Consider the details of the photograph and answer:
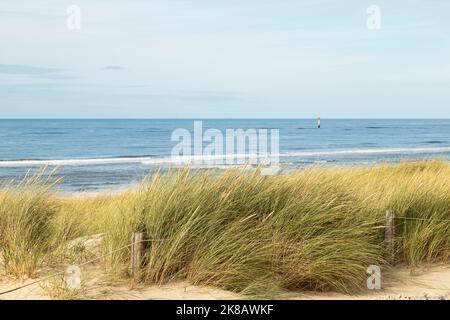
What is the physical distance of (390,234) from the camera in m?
7.89

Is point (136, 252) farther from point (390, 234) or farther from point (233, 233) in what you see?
point (390, 234)

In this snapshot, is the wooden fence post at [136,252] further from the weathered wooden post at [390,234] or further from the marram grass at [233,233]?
the weathered wooden post at [390,234]

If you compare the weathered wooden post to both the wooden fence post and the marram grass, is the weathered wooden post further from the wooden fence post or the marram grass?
the wooden fence post

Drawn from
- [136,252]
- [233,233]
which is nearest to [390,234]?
Answer: [233,233]

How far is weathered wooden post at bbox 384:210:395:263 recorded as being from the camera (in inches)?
310

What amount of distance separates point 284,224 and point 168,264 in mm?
1522

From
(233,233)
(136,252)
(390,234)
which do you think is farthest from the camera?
(390,234)

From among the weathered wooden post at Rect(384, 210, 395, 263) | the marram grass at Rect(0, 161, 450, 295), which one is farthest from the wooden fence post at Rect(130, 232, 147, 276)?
the weathered wooden post at Rect(384, 210, 395, 263)

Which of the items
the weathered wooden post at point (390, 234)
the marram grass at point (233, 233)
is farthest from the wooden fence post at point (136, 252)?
the weathered wooden post at point (390, 234)

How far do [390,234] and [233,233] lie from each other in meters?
2.46

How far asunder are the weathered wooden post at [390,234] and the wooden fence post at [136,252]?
3400 mm

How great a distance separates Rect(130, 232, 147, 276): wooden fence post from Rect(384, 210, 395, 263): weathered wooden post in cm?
340
